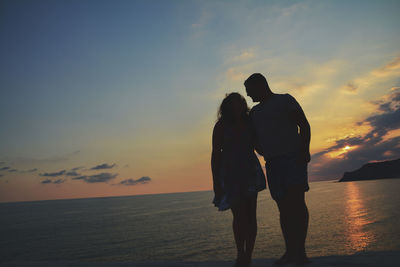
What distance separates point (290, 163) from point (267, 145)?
39cm

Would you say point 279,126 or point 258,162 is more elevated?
point 279,126

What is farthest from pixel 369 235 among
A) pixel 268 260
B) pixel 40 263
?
pixel 40 263

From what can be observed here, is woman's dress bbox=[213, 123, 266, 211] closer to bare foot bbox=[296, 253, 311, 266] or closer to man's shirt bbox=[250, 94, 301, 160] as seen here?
man's shirt bbox=[250, 94, 301, 160]

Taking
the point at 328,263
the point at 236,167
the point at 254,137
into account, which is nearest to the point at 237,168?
the point at 236,167

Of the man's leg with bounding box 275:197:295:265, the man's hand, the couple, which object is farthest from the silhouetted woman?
the man's hand

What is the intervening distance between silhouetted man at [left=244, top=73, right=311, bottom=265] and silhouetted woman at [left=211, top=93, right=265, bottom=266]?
208 millimetres

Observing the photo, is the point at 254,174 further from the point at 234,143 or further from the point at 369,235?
the point at 369,235

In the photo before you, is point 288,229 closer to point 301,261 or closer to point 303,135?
point 301,261

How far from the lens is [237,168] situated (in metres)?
3.51

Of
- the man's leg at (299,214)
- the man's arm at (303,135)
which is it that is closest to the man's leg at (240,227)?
the man's leg at (299,214)

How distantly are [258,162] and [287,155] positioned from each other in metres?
0.42

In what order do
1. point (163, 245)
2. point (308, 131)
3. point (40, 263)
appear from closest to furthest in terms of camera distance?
point (308, 131) < point (40, 263) < point (163, 245)

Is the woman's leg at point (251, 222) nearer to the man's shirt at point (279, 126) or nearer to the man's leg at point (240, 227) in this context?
the man's leg at point (240, 227)

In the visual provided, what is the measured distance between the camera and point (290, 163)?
3.40 metres
